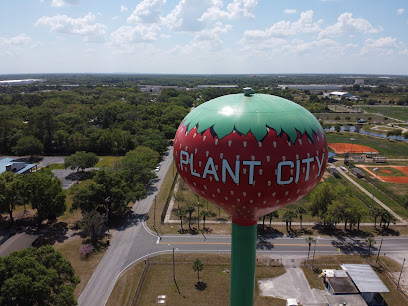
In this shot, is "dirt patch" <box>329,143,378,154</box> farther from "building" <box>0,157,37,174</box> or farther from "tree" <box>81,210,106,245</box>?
"building" <box>0,157,37,174</box>

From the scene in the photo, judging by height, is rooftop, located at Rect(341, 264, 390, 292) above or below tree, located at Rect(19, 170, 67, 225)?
below

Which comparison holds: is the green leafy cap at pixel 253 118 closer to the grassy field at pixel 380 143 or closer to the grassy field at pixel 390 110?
the grassy field at pixel 380 143

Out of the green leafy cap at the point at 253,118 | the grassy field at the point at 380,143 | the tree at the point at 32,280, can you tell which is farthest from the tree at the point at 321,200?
the grassy field at the point at 380,143

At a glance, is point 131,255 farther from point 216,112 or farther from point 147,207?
point 216,112

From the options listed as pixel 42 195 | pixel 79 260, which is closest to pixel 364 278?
pixel 79 260

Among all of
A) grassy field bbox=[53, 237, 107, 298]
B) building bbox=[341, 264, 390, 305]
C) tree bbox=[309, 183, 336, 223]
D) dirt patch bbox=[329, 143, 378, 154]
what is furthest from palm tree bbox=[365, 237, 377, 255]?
dirt patch bbox=[329, 143, 378, 154]

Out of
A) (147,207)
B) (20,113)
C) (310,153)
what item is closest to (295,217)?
A: (147,207)

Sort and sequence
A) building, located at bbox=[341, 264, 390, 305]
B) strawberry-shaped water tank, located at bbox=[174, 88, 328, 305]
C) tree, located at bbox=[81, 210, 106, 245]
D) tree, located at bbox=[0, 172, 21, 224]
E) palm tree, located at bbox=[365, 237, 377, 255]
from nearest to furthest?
1. strawberry-shaped water tank, located at bbox=[174, 88, 328, 305]
2. building, located at bbox=[341, 264, 390, 305]
3. palm tree, located at bbox=[365, 237, 377, 255]
4. tree, located at bbox=[81, 210, 106, 245]
5. tree, located at bbox=[0, 172, 21, 224]
